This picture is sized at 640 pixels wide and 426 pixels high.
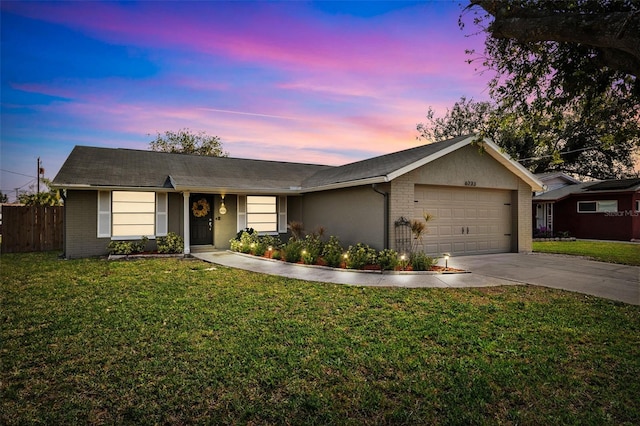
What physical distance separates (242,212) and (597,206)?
1998cm

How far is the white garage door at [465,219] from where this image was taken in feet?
34.6

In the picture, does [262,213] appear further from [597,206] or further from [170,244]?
[597,206]

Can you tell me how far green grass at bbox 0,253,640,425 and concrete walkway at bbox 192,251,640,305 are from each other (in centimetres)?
86

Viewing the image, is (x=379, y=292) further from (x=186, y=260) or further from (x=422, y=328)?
(x=186, y=260)

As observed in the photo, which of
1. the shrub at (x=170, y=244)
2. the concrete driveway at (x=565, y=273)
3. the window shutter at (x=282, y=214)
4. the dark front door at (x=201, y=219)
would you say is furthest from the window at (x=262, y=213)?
the concrete driveway at (x=565, y=273)

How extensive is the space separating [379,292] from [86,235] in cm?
1056

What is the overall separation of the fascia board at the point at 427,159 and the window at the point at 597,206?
14.0 meters

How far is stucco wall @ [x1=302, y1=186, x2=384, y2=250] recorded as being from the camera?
32.4 feet

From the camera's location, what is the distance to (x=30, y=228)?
43.4ft

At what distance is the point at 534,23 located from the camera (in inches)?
179

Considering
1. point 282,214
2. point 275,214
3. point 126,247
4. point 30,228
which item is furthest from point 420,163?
point 30,228

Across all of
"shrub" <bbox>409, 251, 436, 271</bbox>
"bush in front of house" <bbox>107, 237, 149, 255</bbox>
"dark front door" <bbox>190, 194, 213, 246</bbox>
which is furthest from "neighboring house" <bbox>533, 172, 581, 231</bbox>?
"bush in front of house" <bbox>107, 237, 149, 255</bbox>

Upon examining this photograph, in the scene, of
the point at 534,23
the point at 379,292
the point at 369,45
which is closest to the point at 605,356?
the point at 379,292

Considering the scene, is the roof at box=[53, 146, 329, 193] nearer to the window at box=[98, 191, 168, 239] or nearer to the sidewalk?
the window at box=[98, 191, 168, 239]
